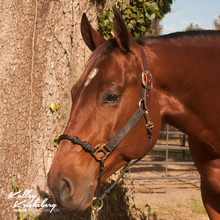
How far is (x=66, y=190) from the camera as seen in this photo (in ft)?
5.51

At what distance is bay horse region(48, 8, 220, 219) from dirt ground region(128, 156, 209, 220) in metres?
2.11

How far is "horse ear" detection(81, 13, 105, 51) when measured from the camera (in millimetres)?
2123

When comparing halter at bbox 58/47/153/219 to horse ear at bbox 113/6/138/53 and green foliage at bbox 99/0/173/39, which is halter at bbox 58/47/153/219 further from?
green foliage at bbox 99/0/173/39

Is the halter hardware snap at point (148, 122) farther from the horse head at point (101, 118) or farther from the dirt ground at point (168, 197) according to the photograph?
the dirt ground at point (168, 197)

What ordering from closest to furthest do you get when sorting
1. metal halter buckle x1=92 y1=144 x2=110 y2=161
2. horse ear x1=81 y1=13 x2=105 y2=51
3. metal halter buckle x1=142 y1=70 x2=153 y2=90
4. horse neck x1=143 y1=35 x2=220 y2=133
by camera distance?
1. metal halter buckle x1=92 y1=144 x2=110 y2=161
2. metal halter buckle x1=142 y1=70 x2=153 y2=90
3. horse neck x1=143 y1=35 x2=220 y2=133
4. horse ear x1=81 y1=13 x2=105 y2=51

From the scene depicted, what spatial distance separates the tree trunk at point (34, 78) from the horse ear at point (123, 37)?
→ 5.06 feet

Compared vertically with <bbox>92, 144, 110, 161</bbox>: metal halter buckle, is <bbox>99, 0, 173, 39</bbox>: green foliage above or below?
above

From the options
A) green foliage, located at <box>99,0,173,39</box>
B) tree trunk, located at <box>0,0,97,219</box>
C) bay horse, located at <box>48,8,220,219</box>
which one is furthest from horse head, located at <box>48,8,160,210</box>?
green foliage, located at <box>99,0,173,39</box>

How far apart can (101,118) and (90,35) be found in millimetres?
760

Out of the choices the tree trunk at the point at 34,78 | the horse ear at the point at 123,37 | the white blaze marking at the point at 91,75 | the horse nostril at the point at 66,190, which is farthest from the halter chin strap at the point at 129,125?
the tree trunk at the point at 34,78

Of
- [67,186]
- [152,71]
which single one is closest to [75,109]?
[67,186]

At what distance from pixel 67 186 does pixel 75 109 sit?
48cm

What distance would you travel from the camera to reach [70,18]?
3.34m

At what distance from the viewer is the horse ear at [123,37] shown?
70.4 inches
